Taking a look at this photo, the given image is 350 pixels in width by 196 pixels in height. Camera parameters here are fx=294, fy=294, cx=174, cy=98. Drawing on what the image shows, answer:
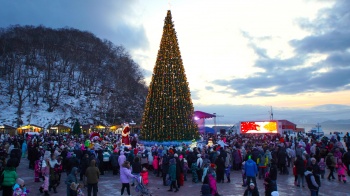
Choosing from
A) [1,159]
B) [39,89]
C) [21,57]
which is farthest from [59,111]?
[1,159]

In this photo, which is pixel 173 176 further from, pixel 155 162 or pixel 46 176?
pixel 46 176

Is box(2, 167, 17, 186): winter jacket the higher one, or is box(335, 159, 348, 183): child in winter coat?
box(2, 167, 17, 186): winter jacket

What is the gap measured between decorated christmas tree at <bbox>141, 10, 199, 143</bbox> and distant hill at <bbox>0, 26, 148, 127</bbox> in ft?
120

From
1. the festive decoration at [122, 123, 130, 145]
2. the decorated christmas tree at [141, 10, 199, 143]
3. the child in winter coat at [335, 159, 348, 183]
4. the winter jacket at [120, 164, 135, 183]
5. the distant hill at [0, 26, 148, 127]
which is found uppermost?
the distant hill at [0, 26, 148, 127]

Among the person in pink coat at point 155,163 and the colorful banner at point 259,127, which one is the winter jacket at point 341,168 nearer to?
the person in pink coat at point 155,163

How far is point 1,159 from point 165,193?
7.62m

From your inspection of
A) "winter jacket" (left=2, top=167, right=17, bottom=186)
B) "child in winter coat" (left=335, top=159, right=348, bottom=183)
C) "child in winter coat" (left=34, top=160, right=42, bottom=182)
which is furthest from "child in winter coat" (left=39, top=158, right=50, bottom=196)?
"child in winter coat" (left=335, top=159, right=348, bottom=183)

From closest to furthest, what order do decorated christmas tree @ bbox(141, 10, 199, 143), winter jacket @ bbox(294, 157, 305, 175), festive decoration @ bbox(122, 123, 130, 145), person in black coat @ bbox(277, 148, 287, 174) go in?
→ winter jacket @ bbox(294, 157, 305, 175) → person in black coat @ bbox(277, 148, 287, 174) → decorated christmas tree @ bbox(141, 10, 199, 143) → festive decoration @ bbox(122, 123, 130, 145)

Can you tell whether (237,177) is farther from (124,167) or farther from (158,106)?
(158,106)

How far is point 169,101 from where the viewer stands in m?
20.7

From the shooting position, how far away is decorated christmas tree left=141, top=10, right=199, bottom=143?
20.5 meters

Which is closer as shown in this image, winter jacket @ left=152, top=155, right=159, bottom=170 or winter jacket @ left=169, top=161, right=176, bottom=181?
winter jacket @ left=169, top=161, right=176, bottom=181

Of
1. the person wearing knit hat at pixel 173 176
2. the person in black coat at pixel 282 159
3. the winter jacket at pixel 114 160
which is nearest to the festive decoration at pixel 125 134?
the winter jacket at pixel 114 160

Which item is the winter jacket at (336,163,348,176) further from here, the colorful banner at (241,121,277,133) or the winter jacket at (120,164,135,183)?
the colorful banner at (241,121,277,133)
